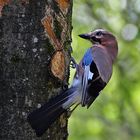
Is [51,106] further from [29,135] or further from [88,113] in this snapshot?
[88,113]

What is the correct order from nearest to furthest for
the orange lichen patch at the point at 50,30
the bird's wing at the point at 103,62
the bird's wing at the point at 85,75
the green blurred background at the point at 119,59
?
the orange lichen patch at the point at 50,30 < the bird's wing at the point at 85,75 < the bird's wing at the point at 103,62 < the green blurred background at the point at 119,59

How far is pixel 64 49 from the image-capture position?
4.15 metres

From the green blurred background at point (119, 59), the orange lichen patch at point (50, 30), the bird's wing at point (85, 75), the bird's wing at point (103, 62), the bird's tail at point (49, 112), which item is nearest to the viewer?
the bird's tail at point (49, 112)

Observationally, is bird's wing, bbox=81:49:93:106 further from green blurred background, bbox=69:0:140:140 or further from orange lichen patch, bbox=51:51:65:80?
green blurred background, bbox=69:0:140:140

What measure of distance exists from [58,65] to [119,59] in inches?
171

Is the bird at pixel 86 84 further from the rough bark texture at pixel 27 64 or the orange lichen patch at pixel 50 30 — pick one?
the orange lichen patch at pixel 50 30

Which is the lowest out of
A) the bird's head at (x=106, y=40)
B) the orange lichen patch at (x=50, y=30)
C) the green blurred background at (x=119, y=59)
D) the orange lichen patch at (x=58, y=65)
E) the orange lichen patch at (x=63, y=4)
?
the green blurred background at (x=119, y=59)

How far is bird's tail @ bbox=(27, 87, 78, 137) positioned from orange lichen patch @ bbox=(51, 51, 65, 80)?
12cm

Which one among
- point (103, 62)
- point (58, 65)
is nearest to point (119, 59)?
point (103, 62)

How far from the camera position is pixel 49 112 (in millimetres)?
3904

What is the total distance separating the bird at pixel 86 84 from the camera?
383 cm

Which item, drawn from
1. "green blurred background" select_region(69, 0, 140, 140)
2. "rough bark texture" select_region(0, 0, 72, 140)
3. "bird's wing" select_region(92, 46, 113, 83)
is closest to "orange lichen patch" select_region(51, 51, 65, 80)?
"rough bark texture" select_region(0, 0, 72, 140)

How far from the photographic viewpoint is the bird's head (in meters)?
5.02

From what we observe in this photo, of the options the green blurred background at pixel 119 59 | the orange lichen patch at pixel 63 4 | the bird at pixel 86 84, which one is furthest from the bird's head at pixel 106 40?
the green blurred background at pixel 119 59
